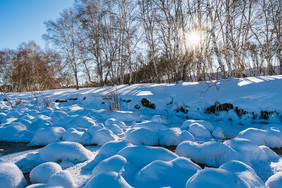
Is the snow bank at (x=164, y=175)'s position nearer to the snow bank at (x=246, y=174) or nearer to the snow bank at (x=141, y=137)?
the snow bank at (x=246, y=174)

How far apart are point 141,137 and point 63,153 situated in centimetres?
76

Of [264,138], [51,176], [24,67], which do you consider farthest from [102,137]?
[24,67]

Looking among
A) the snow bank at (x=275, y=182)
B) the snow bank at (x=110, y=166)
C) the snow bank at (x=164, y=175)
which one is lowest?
the snow bank at (x=275, y=182)

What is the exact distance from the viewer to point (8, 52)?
1839 cm

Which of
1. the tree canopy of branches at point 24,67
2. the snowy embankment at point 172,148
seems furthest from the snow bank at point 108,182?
the tree canopy of branches at point 24,67

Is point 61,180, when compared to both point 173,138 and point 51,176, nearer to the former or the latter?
point 51,176

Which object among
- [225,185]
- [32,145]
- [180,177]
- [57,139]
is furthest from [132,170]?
[32,145]

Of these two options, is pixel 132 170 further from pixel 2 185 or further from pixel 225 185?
pixel 2 185

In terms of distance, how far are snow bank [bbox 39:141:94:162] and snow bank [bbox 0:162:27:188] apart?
0.32 meters

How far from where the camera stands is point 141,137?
170 centimetres

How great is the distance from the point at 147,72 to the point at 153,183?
1627 cm

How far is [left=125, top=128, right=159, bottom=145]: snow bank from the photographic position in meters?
1.67

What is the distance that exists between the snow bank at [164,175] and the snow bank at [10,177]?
0.68m

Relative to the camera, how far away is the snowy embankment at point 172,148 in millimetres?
897
